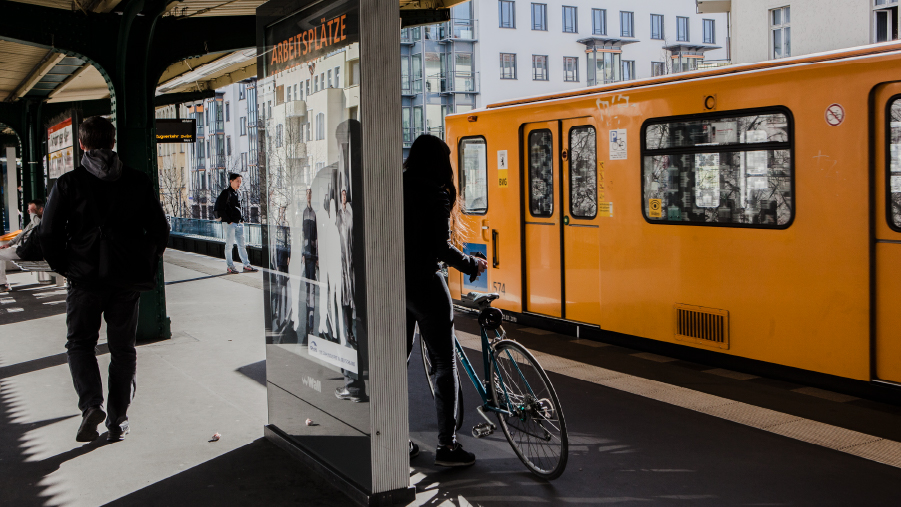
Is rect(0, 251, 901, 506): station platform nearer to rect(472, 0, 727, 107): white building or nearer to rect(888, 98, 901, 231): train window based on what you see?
rect(888, 98, 901, 231): train window

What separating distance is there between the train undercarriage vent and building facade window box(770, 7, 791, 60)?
81.9 feet

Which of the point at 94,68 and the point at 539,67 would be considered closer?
the point at 94,68

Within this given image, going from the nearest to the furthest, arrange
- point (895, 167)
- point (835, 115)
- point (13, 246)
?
point (895, 167), point (835, 115), point (13, 246)

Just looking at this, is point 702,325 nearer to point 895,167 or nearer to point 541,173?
point 895,167

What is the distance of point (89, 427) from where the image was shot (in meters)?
5.32

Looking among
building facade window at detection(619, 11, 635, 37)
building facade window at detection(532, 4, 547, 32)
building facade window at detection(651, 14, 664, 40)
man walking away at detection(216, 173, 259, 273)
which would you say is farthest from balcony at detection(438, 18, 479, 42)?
man walking away at detection(216, 173, 259, 273)

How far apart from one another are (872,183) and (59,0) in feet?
27.9

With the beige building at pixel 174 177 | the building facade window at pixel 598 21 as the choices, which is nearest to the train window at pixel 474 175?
the beige building at pixel 174 177

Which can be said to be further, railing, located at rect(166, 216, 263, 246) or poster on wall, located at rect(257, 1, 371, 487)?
railing, located at rect(166, 216, 263, 246)

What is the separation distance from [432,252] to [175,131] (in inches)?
526

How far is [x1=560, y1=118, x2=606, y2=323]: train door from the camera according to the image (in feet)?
29.5

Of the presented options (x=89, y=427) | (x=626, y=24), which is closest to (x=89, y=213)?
(x=89, y=427)

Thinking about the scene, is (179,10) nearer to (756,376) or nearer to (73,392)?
(73,392)

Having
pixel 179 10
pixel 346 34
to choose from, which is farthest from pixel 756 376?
pixel 179 10
